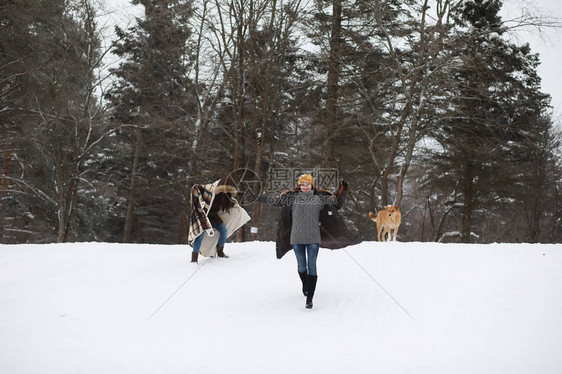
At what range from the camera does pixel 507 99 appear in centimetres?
1770

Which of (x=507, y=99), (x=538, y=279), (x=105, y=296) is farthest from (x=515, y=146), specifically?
(x=105, y=296)

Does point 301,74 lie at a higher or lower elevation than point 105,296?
higher

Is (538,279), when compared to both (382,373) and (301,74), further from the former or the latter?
(301,74)

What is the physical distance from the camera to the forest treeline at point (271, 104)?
46.6ft

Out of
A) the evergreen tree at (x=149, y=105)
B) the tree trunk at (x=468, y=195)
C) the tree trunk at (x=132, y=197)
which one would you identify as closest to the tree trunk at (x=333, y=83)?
the evergreen tree at (x=149, y=105)

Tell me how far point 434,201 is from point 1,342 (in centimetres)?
3033

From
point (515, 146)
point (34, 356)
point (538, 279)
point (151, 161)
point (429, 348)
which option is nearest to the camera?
point (34, 356)

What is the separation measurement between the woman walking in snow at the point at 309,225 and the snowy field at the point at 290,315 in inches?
25.2

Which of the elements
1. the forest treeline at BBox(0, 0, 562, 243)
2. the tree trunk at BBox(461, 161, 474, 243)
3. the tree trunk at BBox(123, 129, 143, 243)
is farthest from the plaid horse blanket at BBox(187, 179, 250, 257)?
the tree trunk at BBox(123, 129, 143, 243)

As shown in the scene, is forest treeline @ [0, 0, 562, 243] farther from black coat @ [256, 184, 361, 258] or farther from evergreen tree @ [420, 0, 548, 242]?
black coat @ [256, 184, 361, 258]

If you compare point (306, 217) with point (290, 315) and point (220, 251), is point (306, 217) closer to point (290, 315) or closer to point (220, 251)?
point (290, 315)

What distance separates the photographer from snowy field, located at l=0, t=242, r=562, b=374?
404 cm

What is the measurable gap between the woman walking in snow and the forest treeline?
8245 millimetres

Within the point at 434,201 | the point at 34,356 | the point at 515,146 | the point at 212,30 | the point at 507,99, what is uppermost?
the point at 212,30
